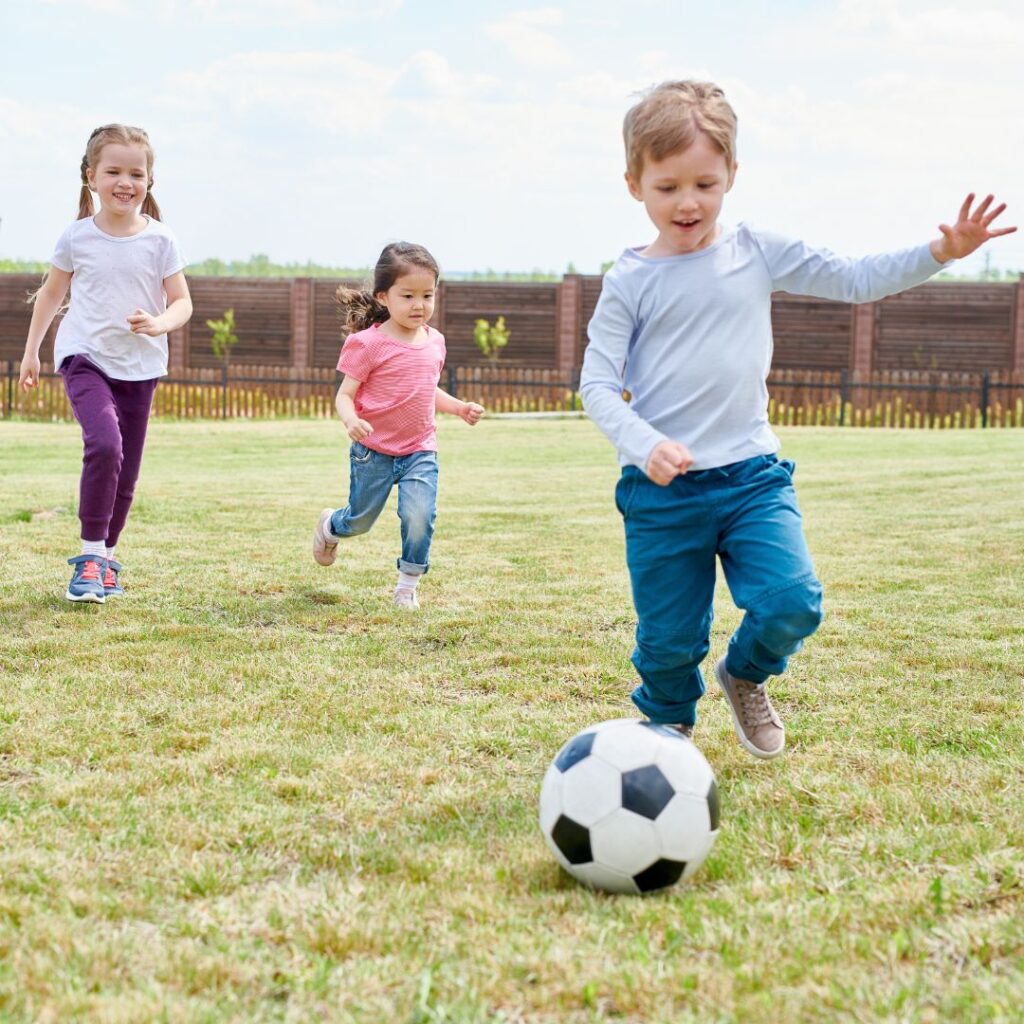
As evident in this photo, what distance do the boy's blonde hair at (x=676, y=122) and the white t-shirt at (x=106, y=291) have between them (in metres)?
3.13

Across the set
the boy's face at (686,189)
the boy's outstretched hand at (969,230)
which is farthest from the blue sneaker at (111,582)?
the boy's outstretched hand at (969,230)

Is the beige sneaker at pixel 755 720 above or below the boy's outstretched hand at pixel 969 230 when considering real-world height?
below

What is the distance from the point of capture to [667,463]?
10.4 ft

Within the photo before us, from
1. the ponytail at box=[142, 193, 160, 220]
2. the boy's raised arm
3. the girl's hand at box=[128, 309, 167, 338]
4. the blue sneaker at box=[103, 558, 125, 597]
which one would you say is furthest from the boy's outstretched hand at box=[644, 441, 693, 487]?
the ponytail at box=[142, 193, 160, 220]

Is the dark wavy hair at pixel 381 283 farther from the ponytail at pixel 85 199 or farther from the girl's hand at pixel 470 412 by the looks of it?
the ponytail at pixel 85 199

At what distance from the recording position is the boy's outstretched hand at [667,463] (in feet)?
10.4

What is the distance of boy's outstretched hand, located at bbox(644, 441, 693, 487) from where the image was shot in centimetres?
316

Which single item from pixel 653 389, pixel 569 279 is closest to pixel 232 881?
pixel 653 389

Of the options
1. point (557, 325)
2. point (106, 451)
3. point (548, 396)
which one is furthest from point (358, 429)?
point (557, 325)

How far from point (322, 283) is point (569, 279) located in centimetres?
627

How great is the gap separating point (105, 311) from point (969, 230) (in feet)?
12.6

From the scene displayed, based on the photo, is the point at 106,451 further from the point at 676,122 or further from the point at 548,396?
the point at 548,396

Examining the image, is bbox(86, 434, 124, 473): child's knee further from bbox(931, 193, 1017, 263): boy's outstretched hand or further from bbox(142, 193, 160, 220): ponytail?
bbox(931, 193, 1017, 263): boy's outstretched hand

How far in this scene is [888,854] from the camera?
2.86 meters
